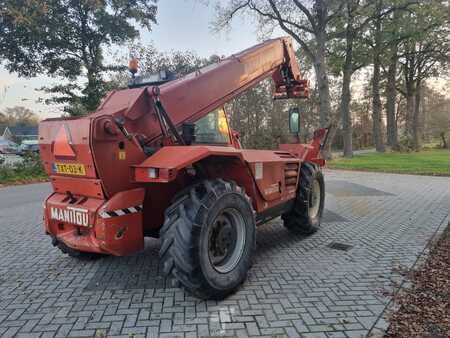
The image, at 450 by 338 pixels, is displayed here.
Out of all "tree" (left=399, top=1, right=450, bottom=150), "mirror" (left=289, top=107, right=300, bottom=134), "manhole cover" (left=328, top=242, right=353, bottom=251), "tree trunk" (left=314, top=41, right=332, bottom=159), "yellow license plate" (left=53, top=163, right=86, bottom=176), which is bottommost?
"manhole cover" (left=328, top=242, right=353, bottom=251)

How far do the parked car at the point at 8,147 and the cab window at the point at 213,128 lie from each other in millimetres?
13836

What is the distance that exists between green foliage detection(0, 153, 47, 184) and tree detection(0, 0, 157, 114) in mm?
2756

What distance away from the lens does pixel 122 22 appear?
51.3ft

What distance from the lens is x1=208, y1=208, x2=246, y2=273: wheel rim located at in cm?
336

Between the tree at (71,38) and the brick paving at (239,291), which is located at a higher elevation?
the tree at (71,38)

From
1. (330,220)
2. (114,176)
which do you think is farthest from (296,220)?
(114,176)

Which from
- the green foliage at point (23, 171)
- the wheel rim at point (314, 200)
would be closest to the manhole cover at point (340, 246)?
the wheel rim at point (314, 200)

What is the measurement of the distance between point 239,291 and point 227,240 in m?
0.53

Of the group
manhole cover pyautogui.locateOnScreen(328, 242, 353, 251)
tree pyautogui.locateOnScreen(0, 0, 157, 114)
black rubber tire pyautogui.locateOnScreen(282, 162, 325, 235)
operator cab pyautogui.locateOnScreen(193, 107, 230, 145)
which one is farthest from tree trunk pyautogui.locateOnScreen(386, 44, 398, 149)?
operator cab pyautogui.locateOnScreen(193, 107, 230, 145)

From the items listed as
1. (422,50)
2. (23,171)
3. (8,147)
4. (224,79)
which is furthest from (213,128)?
(422,50)

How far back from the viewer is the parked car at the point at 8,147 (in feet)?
49.5

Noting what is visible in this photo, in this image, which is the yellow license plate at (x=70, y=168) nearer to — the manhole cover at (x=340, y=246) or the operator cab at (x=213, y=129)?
the operator cab at (x=213, y=129)

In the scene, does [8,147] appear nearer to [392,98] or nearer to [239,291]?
[239,291]

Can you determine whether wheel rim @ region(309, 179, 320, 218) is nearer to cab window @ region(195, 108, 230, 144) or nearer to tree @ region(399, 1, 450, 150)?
cab window @ region(195, 108, 230, 144)
